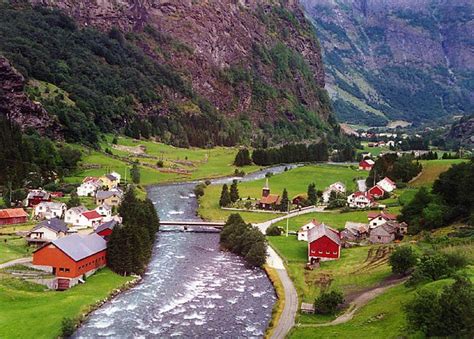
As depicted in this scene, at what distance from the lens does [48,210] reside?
374 feet

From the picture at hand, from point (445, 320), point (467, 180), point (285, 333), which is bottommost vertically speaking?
point (285, 333)

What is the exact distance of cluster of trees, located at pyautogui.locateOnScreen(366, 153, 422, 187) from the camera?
6678 inches

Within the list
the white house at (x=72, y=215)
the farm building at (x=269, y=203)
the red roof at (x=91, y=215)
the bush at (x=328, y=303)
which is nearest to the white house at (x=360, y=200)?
the farm building at (x=269, y=203)

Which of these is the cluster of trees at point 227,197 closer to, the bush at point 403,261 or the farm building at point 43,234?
the farm building at point 43,234

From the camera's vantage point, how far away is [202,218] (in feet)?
435

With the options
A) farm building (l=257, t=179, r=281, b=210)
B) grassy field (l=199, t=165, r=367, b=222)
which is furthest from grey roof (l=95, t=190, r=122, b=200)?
farm building (l=257, t=179, r=281, b=210)

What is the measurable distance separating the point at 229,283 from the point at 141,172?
363ft

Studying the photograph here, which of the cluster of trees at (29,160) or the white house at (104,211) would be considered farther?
the cluster of trees at (29,160)

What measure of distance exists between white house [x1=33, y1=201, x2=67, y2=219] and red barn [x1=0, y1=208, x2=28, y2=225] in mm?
3911

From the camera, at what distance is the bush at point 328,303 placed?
222 ft

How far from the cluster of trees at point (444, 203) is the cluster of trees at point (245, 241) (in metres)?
27.7

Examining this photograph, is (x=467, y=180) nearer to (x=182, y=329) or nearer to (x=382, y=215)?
(x=382, y=215)

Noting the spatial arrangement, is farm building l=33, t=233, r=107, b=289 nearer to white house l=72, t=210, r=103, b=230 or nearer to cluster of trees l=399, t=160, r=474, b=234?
white house l=72, t=210, r=103, b=230

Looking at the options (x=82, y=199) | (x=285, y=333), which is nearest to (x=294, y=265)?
(x=285, y=333)
